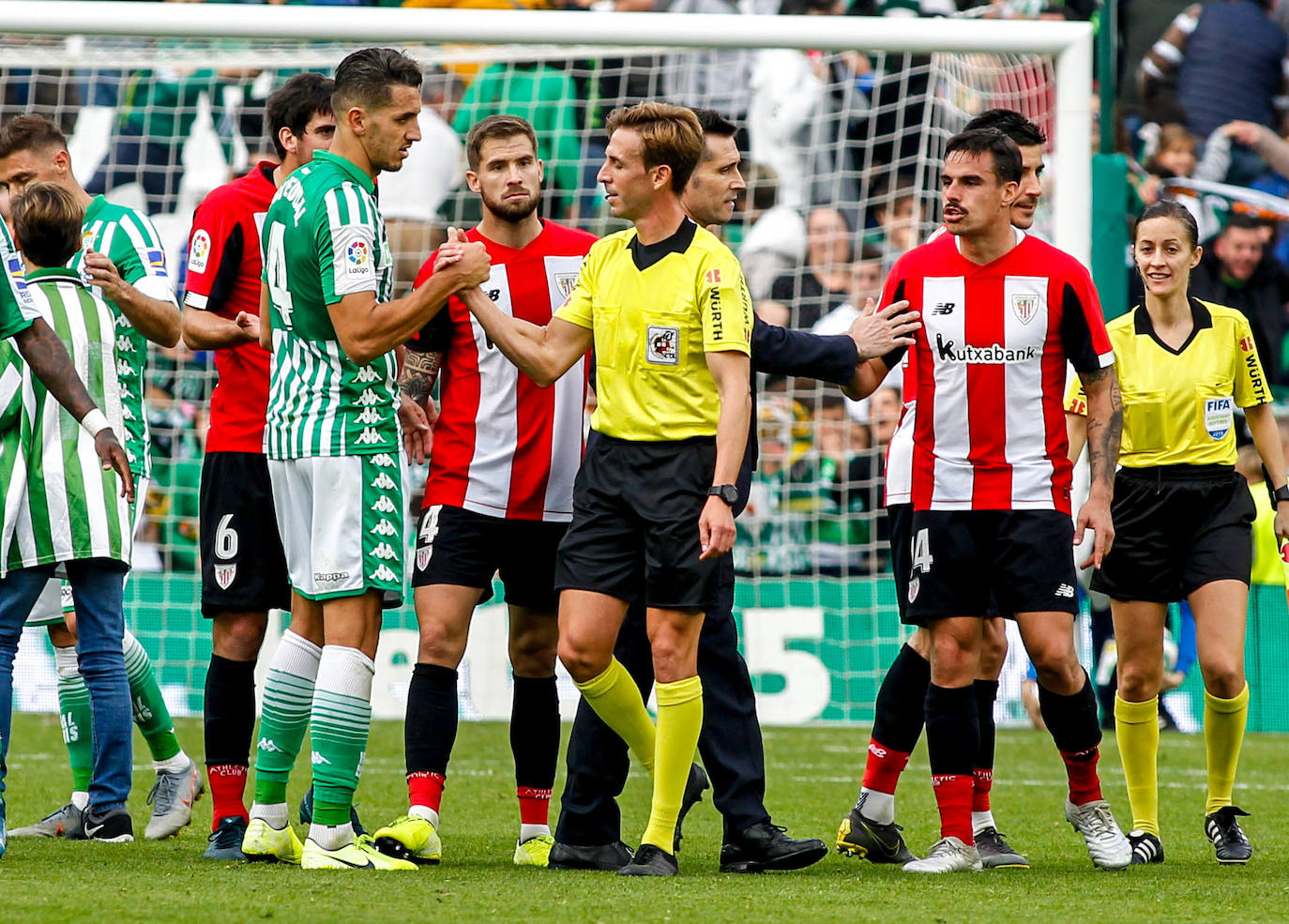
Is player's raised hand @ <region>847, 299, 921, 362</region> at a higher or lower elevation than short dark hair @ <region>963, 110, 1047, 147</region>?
lower

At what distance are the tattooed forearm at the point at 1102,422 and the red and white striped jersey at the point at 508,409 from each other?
1591mm

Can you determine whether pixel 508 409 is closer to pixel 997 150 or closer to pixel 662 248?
pixel 662 248

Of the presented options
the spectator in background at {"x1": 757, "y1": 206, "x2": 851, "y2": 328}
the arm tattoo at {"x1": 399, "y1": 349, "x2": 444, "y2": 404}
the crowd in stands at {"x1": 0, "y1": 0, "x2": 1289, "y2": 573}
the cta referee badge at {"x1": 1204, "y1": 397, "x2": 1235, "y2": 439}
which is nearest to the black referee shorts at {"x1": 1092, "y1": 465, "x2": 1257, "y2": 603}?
the cta referee badge at {"x1": 1204, "y1": 397, "x2": 1235, "y2": 439}

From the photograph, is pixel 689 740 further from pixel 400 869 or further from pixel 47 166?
pixel 47 166

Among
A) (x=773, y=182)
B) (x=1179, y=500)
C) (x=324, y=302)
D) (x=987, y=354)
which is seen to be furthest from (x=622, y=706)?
(x=773, y=182)

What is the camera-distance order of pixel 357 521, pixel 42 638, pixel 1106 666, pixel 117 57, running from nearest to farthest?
1. pixel 357 521
2. pixel 1106 666
3. pixel 42 638
4. pixel 117 57

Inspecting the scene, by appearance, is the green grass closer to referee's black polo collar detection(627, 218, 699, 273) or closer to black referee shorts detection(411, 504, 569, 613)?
black referee shorts detection(411, 504, 569, 613)

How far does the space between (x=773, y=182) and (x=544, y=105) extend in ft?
6.19

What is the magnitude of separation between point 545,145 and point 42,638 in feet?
15.6

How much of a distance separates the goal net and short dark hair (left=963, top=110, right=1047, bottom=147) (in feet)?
13.1

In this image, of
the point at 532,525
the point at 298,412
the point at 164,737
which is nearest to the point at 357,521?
the point at 298,412

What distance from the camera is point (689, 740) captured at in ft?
15.3

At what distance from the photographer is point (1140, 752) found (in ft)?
18.7

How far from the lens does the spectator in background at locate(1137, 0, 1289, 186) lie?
1457 cm
